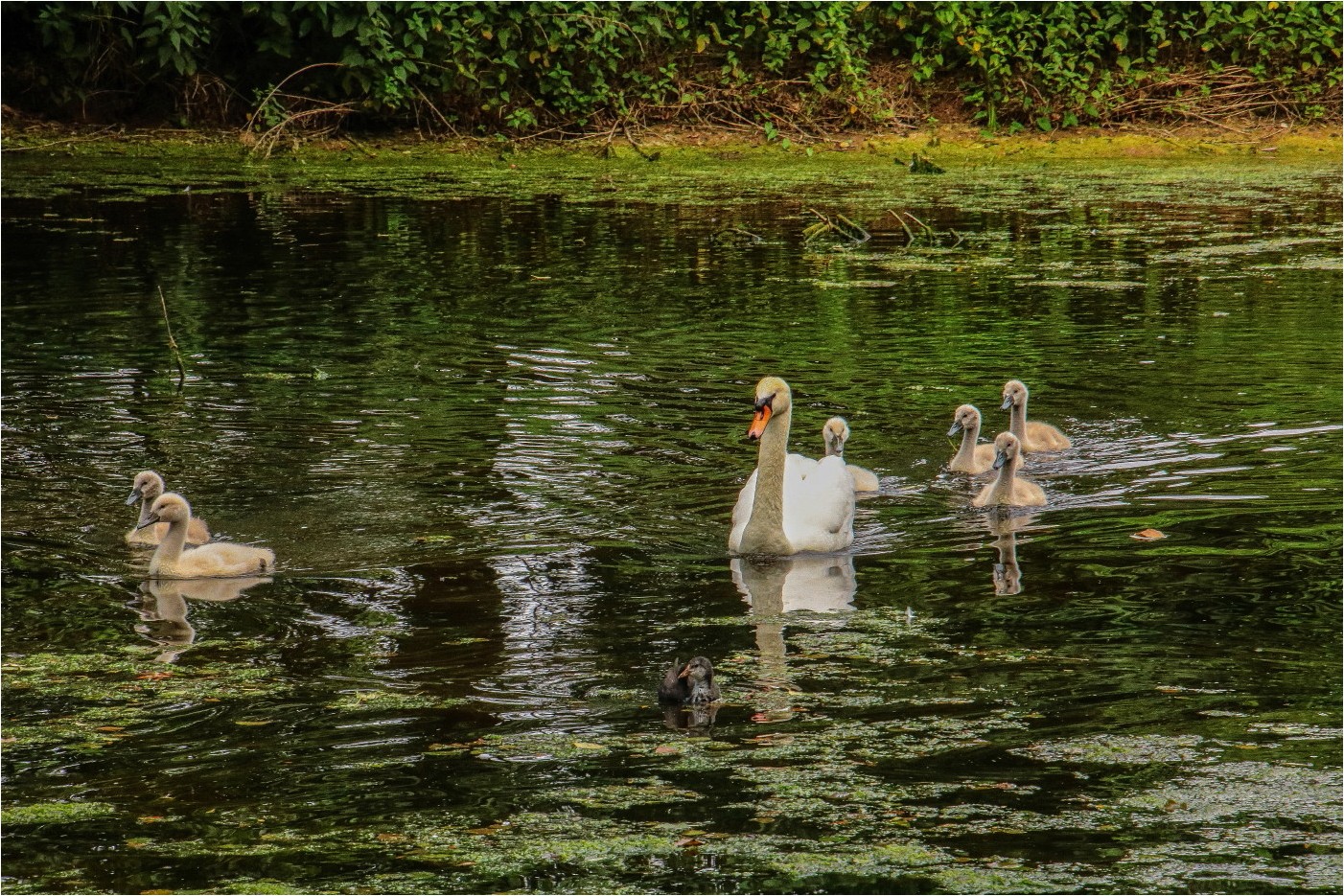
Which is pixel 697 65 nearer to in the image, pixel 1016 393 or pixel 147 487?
pixel 1016 393

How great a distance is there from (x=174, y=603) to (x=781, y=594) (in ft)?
7.34

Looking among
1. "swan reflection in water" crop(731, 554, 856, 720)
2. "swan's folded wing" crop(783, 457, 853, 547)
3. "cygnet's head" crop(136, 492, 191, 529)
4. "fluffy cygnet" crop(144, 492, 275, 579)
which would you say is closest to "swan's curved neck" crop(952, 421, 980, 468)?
"swan's folded wing" crop(783, 457, 853, 547)

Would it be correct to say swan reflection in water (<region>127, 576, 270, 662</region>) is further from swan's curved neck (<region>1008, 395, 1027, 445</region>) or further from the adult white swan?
swan's curved neck (<region>1008, 395, 1027, 445</region>)

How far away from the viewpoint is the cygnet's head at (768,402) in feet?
22.0

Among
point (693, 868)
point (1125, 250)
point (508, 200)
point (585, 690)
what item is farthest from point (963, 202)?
point (693, 868)

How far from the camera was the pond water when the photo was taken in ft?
13.2

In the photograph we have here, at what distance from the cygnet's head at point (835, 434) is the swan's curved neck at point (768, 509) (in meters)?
1.08

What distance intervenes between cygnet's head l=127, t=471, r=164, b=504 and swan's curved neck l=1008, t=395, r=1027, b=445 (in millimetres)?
4115

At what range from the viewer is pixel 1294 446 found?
8.33 m

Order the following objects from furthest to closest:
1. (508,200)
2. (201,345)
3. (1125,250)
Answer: (508,200) → (1125,250) → (201,345)

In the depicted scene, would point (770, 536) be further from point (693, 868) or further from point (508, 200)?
point (508, 200)

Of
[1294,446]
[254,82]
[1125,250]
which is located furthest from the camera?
[254,82]

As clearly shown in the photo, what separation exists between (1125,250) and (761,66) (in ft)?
30.3

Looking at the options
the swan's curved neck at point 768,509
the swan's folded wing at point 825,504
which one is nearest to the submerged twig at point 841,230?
the swan's folded wing at point 825,504
